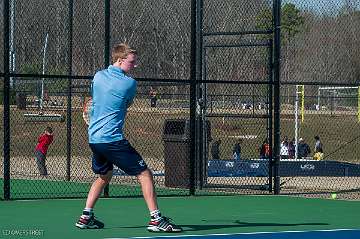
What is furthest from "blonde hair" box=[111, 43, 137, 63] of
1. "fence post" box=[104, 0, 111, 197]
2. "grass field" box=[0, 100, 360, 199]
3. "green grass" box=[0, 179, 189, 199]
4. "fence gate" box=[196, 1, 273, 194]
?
"grass field" box=[0, 100, 360, 199]

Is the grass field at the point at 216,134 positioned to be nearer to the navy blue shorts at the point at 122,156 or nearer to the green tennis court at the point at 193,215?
the green tennis court at the point at 193,215

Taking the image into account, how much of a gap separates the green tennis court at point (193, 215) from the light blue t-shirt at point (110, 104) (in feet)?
3.45

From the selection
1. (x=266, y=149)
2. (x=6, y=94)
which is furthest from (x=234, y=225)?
(x=266, y=149)

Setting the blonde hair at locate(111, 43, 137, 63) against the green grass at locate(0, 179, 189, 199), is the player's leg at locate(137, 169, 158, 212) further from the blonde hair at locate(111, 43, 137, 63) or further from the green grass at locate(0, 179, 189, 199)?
the green grass at locate(0, 179, 189, 199)

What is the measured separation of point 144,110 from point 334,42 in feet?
22.9

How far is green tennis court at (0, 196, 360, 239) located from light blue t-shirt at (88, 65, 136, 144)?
41.4 inches

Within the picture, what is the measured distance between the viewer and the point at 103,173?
11.9m

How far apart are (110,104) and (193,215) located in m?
2.90

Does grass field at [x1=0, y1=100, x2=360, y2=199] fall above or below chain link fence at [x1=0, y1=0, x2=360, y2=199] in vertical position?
below

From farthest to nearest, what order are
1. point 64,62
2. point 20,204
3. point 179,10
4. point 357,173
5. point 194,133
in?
1. point 357,173
2. point 64,62
3. point 179,10
4. point 194,133
5. point 20,204

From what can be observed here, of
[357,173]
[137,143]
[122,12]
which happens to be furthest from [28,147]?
[122,12]

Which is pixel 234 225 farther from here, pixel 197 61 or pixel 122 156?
pixel 197 61

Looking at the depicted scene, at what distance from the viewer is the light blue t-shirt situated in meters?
11.7

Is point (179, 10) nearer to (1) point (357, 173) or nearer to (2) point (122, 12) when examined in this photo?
(2) point (122, 12)
